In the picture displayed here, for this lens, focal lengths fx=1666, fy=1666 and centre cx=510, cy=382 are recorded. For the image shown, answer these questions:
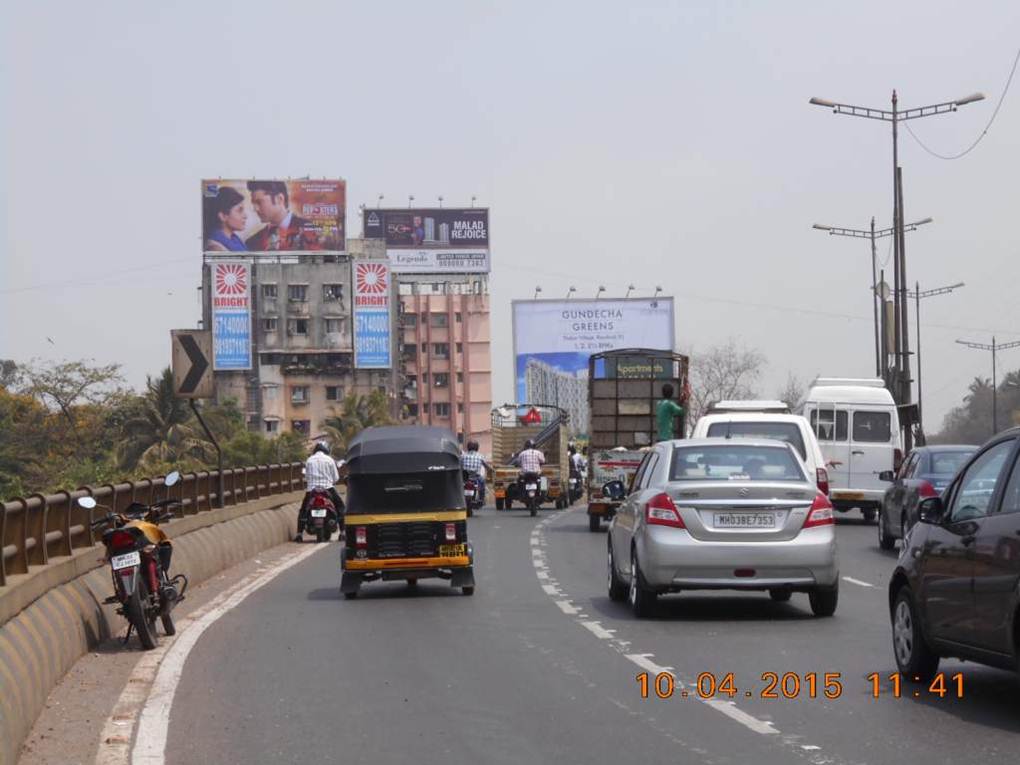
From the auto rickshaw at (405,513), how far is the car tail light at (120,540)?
485 centimetres

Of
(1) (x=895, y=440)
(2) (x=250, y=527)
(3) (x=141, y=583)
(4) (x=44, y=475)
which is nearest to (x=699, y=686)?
(3) (x=141, y=583)

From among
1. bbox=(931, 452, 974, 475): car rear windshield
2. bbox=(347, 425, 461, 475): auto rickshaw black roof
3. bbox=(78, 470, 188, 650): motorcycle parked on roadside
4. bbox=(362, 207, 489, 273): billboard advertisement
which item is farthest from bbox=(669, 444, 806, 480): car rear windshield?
bbox=(362, 207, 489, 273): billboard advertisement

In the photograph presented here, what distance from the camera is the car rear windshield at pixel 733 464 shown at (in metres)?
14.6

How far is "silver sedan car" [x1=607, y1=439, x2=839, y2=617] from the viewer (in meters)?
14.1

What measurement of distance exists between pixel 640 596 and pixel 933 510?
496 centimetres

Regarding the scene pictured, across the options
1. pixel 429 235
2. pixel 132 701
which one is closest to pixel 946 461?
pixel 132 701

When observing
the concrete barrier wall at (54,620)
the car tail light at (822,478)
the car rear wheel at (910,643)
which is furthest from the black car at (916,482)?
the car rear wheel at (910,643)

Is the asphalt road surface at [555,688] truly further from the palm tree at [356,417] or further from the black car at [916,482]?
the palm tree at [356,417]

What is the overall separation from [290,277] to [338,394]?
28.4 feet

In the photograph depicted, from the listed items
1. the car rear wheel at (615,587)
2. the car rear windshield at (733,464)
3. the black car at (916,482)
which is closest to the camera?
the car rear windshield at (733,464)

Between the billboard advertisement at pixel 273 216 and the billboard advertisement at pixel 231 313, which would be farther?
the billboard advertisement at pixel 273 216

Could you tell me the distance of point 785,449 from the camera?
49.2 ft

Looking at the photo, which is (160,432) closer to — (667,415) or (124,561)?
(667,415)
